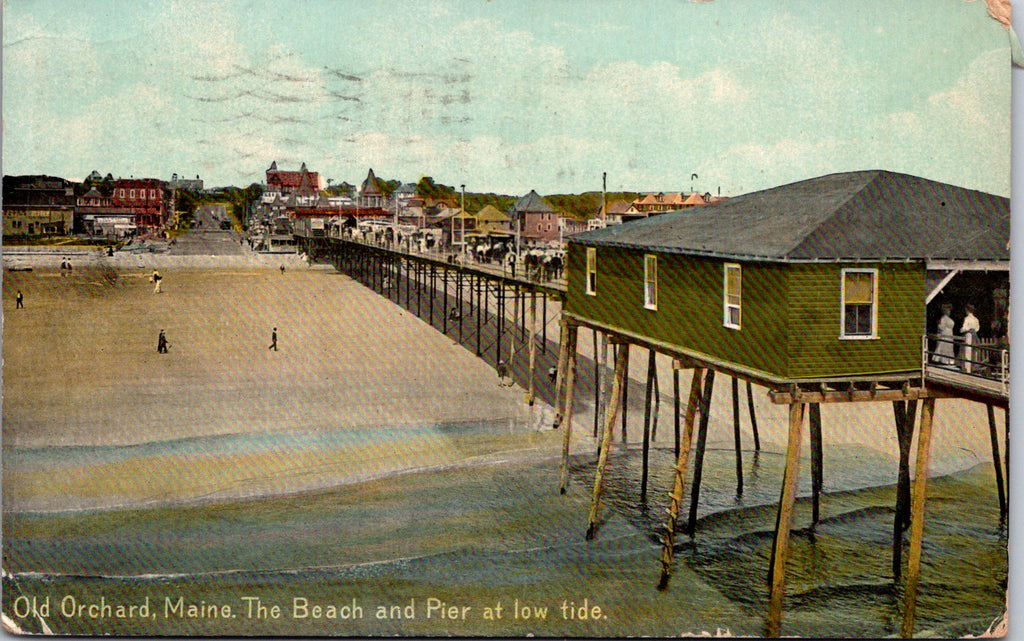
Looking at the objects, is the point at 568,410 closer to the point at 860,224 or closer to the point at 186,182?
the point at 860,224

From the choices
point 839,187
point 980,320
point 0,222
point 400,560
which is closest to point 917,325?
point 980,320

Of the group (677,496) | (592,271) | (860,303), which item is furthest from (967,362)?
(592,271)

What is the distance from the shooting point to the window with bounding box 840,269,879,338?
48.8ft

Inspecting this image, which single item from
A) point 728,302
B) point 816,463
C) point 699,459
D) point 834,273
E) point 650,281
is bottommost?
point 816,463

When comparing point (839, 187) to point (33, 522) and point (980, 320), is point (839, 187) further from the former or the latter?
point (33, 522)

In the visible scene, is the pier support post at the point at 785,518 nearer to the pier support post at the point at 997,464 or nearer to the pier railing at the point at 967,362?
the pier railing at the point at 967,362

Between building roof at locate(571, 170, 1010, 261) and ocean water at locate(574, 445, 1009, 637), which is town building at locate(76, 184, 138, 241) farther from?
building roof at locate(571, 170, 1010, 261)

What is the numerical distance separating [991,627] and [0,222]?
20184 mm

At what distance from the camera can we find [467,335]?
4116 cm

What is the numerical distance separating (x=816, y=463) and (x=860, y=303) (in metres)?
→ 8.56

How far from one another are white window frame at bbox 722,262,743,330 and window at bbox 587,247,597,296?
5.68m

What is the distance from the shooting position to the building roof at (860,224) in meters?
14.9

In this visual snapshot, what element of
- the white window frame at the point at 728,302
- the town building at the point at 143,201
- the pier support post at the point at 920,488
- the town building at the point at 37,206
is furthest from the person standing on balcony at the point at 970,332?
the town building at the point at 143,201

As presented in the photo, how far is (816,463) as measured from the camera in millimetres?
22438
